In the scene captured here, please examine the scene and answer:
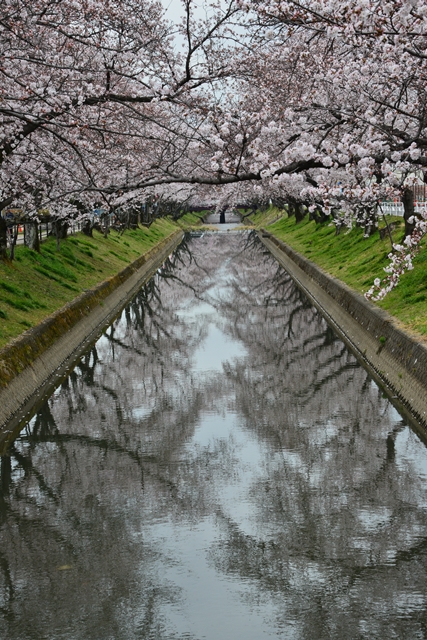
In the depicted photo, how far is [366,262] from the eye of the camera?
34.4 m

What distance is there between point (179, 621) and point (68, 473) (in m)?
5.96

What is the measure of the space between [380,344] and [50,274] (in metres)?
14.7

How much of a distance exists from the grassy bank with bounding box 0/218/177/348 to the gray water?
225cm

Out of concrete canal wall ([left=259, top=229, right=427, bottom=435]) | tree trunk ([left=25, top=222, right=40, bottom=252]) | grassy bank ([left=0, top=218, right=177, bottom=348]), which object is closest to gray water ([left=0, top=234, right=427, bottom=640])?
concrete canal wall ([left=259, top=229, right=427, bottom=435])

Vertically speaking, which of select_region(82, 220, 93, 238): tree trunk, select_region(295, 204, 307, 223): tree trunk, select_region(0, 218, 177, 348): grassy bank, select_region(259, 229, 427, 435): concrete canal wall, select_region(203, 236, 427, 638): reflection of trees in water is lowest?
select_region(203, 236, 427, 638): reflection of trees in water

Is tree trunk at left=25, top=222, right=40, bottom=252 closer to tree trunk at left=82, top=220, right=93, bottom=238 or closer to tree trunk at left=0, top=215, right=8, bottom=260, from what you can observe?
tree trunk at left=0, top=215, right=8, bottom=260

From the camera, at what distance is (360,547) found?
10.9 m

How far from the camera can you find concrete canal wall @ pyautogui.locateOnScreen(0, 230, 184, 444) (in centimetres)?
1792

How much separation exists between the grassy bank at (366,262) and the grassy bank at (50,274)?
32.2 feet

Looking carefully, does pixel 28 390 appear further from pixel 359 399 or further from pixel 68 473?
pixel 359 399

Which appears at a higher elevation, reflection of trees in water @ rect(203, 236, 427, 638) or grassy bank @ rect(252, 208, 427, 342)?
grassy bank @ rect(252, 208, 427, 342)

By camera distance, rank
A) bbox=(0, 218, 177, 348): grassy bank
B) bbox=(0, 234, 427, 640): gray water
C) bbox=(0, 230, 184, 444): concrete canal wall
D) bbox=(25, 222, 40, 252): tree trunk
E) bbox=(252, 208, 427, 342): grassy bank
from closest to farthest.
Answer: bbox=(0, 234, 427, 640): gray water, bbox=(0, 230, 184, 444): concrete canal wall, bbox=(252, 208, 427, 342): grassy bank, bbox=(0, 218, 177, 348): grassy bank, bbox=(25, 222, 40, 252): tree trunk

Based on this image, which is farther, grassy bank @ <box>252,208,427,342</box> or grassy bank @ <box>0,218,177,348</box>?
grassy bank @ <box>0,218,177,348</box>

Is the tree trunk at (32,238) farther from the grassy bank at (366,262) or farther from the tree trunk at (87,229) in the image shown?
the tree trunk at (87,229)
